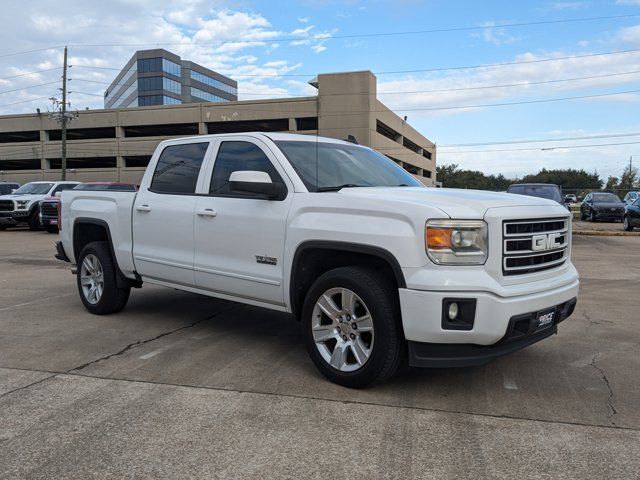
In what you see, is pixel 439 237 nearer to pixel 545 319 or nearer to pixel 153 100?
pixel 545 319

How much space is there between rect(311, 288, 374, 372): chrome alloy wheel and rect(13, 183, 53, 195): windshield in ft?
65.2

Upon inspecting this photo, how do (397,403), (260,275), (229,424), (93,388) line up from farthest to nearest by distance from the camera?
(260,275), (93,388), (397,403), (229,424)

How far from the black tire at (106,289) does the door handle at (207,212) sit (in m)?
1.79

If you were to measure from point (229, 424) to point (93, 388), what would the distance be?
128 centimetres

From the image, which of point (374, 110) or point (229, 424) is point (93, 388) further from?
point (374, 110)

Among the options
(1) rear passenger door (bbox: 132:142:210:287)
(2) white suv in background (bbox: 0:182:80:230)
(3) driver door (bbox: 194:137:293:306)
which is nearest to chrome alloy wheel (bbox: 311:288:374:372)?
(3) driver door (bbox: 194:137:293:306)

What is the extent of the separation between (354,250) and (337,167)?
1171mm

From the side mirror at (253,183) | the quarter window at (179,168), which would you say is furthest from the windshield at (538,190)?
the side mirror at (253,183)

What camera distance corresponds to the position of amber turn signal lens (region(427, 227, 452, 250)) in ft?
11.9

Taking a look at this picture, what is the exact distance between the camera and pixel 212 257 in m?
5.09

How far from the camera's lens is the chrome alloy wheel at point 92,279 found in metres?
6.45

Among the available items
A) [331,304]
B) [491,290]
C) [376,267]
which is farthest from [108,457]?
[491,290]

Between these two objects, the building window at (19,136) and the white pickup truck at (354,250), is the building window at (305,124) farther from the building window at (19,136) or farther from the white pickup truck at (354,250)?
the white pickup truck at (354,250)

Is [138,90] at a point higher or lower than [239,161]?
higher
